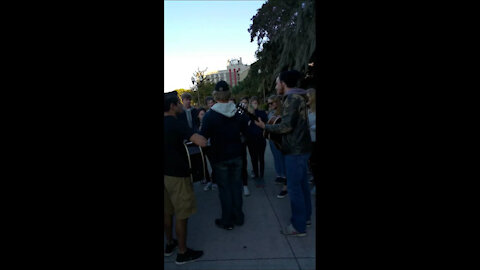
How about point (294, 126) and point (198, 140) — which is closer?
point (198, 140)

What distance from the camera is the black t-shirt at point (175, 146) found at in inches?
90.3

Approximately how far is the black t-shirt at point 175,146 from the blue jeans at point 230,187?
2.39ft

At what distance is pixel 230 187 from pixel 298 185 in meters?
0.91

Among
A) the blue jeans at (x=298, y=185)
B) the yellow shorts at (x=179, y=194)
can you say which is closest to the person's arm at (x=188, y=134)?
the yellow shorts at (x=179, y=194)

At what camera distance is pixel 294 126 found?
265 centimetres

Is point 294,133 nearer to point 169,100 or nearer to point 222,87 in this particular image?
point 222,87

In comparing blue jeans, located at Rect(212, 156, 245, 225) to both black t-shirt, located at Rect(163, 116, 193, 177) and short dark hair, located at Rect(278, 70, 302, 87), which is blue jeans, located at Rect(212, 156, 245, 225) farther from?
short dark hair, located at Rect(278, 70, 302, 87)

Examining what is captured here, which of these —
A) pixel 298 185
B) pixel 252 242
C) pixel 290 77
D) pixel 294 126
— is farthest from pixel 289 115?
pixel 252 242

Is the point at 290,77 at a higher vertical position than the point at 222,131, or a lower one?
higher

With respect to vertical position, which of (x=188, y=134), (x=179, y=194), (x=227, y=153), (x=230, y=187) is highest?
(x=188, y=134)
